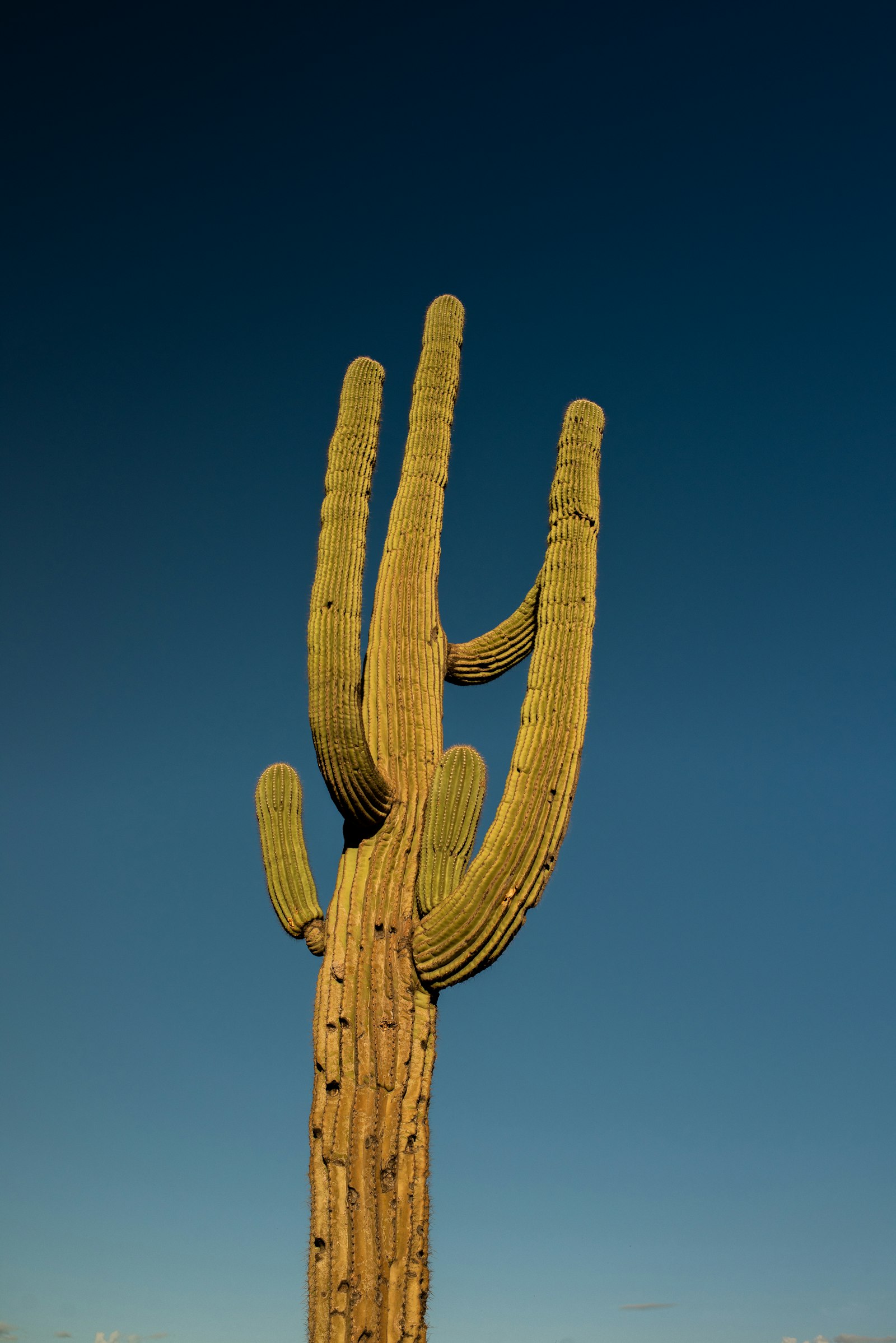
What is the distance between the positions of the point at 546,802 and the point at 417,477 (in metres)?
2.19

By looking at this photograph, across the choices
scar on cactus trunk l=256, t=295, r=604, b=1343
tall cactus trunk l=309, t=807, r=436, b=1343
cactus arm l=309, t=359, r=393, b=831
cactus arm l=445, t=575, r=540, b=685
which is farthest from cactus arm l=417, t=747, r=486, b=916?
cactus arm l=445, t=575, r=540, b=685

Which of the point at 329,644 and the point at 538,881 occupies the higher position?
the point at 329,644

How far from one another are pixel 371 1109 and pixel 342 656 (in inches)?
79.5

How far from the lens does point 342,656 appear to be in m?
5.39

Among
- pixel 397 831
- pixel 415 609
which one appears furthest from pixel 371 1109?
pixel 415 609

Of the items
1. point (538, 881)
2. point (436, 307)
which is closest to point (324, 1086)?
point (538, 881)

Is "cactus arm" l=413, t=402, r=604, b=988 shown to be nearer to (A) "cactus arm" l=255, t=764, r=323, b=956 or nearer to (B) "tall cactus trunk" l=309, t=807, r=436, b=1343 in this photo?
(B) "tall cactus trunk" l=309, t=807, r=436, b=1343

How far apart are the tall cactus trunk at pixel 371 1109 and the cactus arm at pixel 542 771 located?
0.20 meters

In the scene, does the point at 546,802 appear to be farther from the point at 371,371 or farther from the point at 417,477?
the point at 371,371

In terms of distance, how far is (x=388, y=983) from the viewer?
4.97 meters

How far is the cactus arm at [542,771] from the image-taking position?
5.02m

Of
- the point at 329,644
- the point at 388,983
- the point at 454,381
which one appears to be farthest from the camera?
the point at 454,381

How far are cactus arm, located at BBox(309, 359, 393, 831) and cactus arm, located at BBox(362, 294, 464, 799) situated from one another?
169mm

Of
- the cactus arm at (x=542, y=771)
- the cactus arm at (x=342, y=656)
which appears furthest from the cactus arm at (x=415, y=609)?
the cactus arm at (x=542, y=771)
